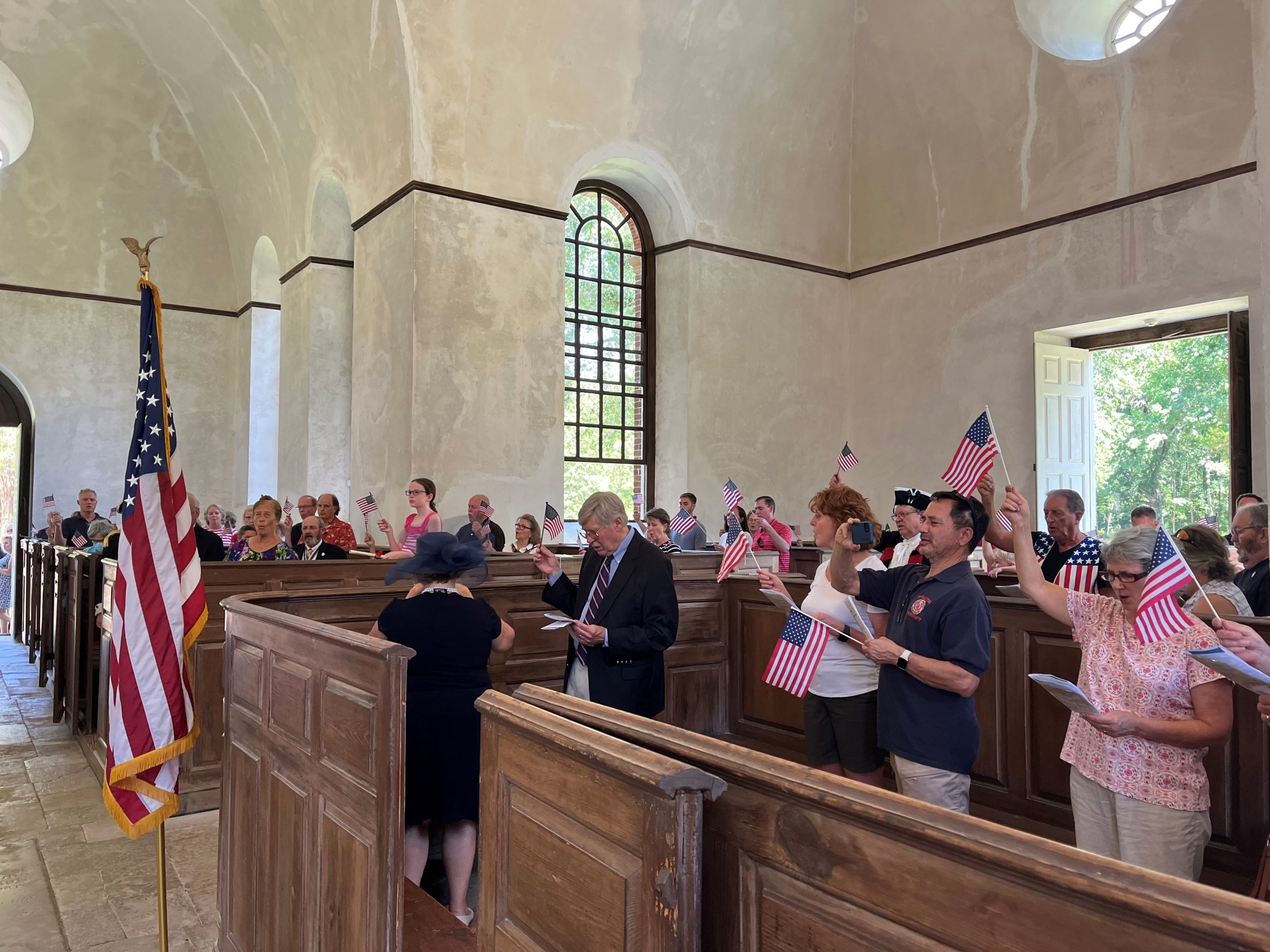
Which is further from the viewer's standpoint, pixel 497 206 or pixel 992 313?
pixel 992 313

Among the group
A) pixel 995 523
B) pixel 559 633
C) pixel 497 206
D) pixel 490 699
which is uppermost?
pixel 497 206

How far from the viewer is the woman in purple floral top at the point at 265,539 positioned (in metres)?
5.96

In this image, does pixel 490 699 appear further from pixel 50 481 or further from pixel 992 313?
pixel 50 481

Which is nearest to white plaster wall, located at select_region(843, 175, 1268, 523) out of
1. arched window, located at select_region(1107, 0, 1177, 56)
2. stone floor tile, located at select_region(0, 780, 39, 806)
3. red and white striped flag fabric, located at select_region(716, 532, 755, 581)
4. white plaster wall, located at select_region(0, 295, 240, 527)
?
arched window, located at select_region(1107, 0, 1177, 56)

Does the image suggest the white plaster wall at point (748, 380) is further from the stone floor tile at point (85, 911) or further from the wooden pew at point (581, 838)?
the wooden pew at point (581, 838)

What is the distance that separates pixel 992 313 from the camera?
34.1 ft

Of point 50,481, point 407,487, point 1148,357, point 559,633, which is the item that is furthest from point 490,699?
point 50,481

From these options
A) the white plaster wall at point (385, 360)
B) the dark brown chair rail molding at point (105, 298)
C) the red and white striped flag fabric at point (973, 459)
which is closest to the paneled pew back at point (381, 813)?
the red and white striped flag fabric at point (973, 459)

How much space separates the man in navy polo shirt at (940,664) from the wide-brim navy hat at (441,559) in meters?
1.28

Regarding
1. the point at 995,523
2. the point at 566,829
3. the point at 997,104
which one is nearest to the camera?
the point at 566,829

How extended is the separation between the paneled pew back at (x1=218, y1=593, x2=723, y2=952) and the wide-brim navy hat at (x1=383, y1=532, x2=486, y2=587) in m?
0.39

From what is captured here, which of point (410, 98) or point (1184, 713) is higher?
point (410, 98)

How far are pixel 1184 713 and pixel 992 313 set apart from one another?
873cm

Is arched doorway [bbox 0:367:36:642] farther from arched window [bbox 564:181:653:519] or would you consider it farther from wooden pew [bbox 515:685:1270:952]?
wooden pew [bbox 515:685:1270:952]
